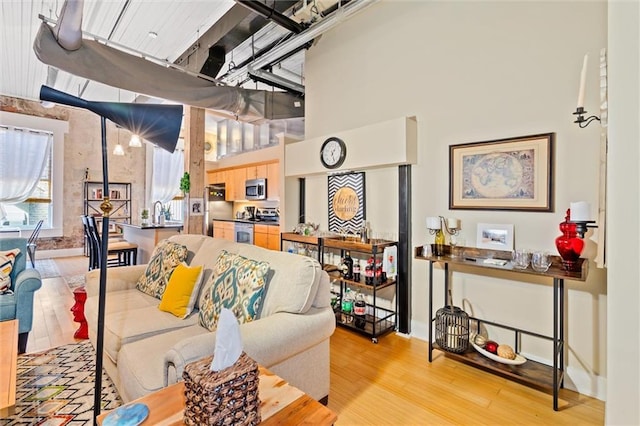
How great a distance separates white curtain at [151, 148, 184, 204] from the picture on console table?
20.8 ft

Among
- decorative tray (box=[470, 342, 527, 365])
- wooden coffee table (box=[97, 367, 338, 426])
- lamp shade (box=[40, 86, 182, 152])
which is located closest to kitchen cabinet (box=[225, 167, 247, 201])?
lamp shade (box=[40, 86, 182, 152])

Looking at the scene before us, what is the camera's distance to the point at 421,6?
306 cm

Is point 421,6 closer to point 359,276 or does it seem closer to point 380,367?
point 359,276

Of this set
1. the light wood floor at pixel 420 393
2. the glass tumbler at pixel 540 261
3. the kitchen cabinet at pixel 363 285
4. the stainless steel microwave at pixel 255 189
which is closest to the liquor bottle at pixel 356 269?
the kitchen cabinet at pixel 363 285

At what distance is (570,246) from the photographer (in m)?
2.06

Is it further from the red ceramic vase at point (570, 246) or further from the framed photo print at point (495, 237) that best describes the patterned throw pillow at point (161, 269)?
the red ceramic vase at point (570, 246)

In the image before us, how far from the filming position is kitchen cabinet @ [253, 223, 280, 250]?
506cm

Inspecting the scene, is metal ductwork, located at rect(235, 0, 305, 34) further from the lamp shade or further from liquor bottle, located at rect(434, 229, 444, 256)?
liquor bottle, located at rect(434, 229, 444, 256)

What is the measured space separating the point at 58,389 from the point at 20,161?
22.2ft

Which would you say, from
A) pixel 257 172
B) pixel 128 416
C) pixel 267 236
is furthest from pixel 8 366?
pixel 257 172

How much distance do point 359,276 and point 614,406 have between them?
2489 millimetres

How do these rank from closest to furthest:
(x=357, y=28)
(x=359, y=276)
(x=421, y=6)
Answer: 1. (x=421, y=6)
2. (x=359, y=276)
3. (x=357, y=28)

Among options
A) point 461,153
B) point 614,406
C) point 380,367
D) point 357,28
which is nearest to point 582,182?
point 461,153

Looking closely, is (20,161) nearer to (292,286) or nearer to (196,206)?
(196,206)
